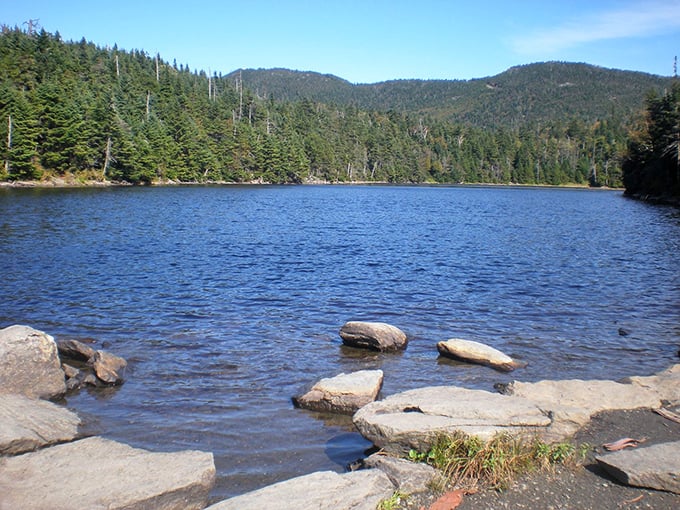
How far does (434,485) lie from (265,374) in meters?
6.56

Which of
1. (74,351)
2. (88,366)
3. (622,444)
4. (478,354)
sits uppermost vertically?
(622,444)

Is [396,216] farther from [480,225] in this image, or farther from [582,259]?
[582,259]

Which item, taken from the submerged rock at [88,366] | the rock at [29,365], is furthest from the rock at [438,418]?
the rock at [29,365]

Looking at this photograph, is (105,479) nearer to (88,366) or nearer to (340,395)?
(340,395)

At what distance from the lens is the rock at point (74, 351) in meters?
13.0

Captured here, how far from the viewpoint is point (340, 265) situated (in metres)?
28.5

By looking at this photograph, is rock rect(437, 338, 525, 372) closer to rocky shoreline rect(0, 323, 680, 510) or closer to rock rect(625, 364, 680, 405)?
rocky shoreline rect(0, 323, 680, 510)

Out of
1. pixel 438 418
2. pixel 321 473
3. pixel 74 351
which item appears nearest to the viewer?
pixel 321 473

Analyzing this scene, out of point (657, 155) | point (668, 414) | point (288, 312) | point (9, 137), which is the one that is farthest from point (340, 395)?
point (657, 155)

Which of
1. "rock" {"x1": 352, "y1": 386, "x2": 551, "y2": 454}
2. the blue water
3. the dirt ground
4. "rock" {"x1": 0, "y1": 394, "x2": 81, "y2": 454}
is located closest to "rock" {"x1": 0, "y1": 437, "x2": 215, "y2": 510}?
"rock" {"x1": 0, "y1": 394, "x2": 81, "y2": 454}

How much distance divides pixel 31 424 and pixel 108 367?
3595 mm

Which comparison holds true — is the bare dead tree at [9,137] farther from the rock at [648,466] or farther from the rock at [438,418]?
A: the rock at [648,466]

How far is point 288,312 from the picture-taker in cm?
1844

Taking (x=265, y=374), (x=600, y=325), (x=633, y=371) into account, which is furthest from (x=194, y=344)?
(x=600, y=325)
